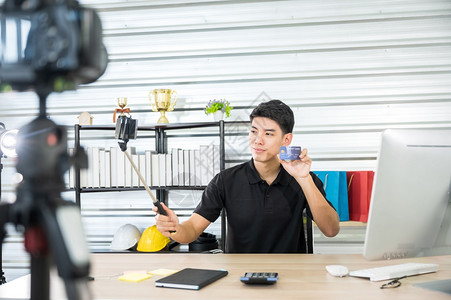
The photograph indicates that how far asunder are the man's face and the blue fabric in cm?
102

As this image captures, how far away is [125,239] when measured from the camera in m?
3.50

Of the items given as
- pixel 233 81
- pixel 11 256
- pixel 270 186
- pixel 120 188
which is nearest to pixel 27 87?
pixel 270 186

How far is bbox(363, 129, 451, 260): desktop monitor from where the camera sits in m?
1.32

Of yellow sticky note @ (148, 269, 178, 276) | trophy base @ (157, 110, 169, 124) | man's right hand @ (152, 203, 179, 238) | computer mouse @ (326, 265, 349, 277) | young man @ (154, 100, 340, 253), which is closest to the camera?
computer mouse @ (326, 265, 349, 277)

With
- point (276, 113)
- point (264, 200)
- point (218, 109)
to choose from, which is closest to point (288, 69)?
point (218, 109)

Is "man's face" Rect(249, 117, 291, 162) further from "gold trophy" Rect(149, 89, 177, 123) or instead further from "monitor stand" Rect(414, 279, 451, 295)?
"gold trophy" Rect(149, 89, 177, 123)

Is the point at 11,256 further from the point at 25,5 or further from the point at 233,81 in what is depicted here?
the point at 25,5

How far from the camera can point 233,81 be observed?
3842mm

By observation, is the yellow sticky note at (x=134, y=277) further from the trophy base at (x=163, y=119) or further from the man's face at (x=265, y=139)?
the trophy base at (x=163, y=119)

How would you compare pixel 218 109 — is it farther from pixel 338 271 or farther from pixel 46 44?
pixel 46 44

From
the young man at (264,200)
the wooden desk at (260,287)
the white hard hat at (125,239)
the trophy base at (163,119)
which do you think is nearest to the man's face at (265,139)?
the young man at (264,200)

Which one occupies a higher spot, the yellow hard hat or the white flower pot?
the white flower pot

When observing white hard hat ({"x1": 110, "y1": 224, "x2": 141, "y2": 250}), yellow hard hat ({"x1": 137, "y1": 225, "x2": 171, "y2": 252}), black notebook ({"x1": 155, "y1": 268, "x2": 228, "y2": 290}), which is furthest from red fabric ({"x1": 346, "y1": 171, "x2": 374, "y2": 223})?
black notebook ({"x1": 155, "y1": 268, "x2": 228, "y2": 290})

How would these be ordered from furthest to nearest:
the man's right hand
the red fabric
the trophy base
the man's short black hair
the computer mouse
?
the trophy base → the red fabric → the man's short black hair → the man's right hand → the computer mouse
